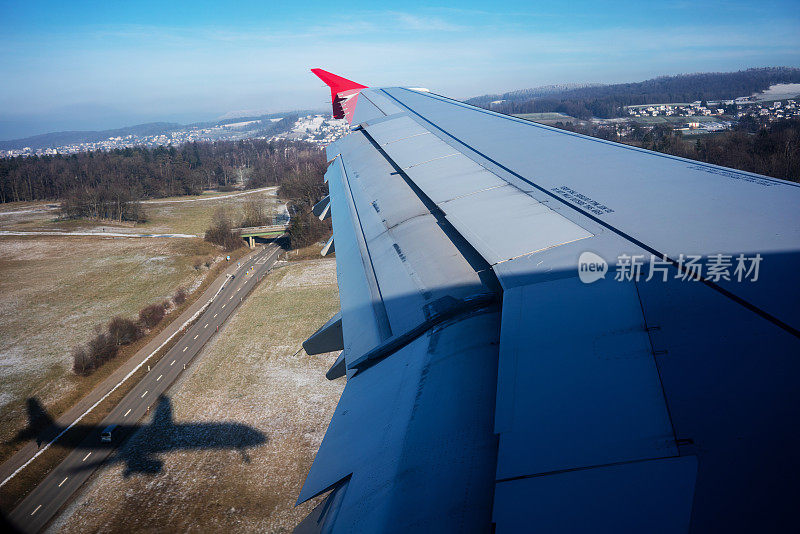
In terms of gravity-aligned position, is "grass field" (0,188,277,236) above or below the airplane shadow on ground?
above

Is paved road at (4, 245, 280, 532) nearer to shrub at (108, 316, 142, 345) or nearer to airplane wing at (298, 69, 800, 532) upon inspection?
shrub at (108, 316, 142, 345)

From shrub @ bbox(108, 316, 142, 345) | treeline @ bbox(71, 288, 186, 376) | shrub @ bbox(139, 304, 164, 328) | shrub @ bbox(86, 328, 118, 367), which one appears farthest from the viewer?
shrub @ bbox(139, 304, 164, 328)

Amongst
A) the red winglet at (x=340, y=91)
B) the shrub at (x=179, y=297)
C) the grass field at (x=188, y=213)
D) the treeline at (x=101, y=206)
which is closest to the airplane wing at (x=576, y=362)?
the red winglet at (x=340, y=91)

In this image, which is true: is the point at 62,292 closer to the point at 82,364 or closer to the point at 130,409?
the point at 82,364

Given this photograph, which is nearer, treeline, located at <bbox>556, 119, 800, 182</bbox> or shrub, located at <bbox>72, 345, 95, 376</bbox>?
shrub, located at <bbox>72, 345, 95, 376</bbox>

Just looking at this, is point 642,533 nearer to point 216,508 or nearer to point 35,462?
point 216,508

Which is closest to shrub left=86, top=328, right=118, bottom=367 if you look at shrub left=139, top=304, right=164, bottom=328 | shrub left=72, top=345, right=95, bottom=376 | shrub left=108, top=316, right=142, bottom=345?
shrub left=72, top=345, right=95, bottom=376

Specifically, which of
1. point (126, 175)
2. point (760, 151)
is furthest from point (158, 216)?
point (760, 151)
